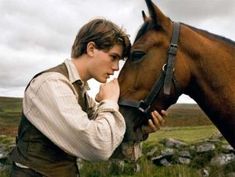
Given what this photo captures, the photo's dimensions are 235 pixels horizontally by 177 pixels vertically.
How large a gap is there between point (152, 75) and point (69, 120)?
1293mm

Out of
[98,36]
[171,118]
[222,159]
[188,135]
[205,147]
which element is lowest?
[171,118]

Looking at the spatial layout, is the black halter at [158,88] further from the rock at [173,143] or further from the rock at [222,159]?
the rock at [173,143]

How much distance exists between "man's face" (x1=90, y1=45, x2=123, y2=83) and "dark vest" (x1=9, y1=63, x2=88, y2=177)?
0.32 metres

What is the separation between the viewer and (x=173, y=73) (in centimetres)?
383

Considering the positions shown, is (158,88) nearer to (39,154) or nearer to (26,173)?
(39,154)

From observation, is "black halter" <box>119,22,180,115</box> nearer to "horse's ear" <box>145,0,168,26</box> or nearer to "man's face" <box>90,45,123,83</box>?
"horse's ear" <box>145,0,168,26</box>

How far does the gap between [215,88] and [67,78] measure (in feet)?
5.18

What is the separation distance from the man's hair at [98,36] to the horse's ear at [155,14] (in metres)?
0.72

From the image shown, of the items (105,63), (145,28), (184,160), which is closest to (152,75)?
(145,28)

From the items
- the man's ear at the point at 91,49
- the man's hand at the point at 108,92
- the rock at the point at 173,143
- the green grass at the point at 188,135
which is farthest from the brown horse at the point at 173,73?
the green grass at the point at 188,135

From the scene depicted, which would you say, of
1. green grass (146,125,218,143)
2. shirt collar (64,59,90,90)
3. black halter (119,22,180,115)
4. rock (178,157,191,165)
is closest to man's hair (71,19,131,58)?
shirt collar (64,59,90,90)

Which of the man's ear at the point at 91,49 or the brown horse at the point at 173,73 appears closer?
the man's ear at the point at 91,49

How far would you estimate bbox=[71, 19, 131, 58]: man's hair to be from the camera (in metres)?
3.16

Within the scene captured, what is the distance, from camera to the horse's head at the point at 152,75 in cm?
380
